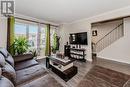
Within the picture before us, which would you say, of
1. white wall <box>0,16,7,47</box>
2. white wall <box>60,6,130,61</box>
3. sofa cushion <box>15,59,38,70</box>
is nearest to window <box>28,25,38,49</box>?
white wall <box>0,16,7,47</box>

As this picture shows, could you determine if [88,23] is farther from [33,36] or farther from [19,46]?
[19,46]

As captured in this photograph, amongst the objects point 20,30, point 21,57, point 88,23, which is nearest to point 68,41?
point 88,23

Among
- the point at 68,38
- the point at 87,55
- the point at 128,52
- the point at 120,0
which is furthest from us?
the point at 68,38

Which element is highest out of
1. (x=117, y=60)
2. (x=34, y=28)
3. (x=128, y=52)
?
(x=34, y=28)

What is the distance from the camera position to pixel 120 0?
8.95 ft

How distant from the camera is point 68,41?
6156mm

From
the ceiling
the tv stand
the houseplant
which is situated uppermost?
the ceiling

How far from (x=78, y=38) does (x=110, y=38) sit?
7.41ft

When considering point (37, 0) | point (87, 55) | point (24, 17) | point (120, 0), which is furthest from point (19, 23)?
point (120, 0)

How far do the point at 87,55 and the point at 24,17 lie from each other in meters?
3.93

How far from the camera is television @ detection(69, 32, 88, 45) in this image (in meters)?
4.96

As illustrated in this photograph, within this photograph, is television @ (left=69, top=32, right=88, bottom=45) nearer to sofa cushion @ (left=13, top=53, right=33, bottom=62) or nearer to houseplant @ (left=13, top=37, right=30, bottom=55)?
houseplant @ (left=13, top=37, right=30, bottom=55)

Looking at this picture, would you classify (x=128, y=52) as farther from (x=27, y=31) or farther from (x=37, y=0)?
(x=27, y=31)

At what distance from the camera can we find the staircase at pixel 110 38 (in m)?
5.19
